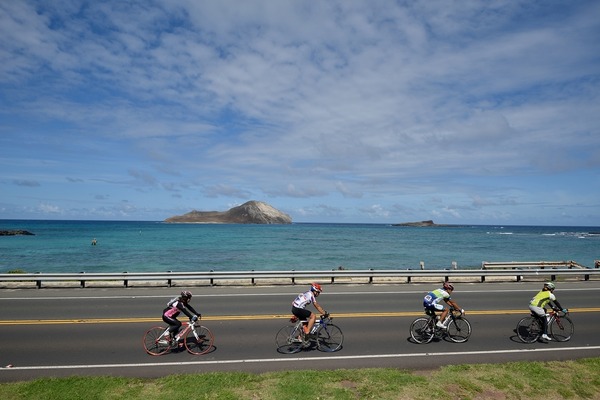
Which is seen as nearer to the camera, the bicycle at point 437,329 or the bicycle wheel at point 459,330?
the bicycle at point 437,329

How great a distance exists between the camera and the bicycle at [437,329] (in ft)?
38.0

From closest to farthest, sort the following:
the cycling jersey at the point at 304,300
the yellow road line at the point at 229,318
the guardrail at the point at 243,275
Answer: the cycling jersey at the point at 304,300 → the yellow road line at the point at 229,318 → the guardrail at the point at 243,275

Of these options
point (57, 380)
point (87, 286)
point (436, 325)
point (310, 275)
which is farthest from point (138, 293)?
point (436, 325)

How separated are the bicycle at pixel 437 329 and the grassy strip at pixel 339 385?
254 centimetres

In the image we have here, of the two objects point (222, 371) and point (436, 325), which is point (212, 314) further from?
point (436, 325)

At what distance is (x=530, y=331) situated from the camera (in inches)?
471

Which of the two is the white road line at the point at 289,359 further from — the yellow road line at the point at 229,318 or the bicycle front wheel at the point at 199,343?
the yellow road line at the point at 229,318

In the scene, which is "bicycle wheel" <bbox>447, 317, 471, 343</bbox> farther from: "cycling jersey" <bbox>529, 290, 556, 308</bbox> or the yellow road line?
the yellow road line

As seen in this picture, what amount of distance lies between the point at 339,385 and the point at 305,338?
273cm

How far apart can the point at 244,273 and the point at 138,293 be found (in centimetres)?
568

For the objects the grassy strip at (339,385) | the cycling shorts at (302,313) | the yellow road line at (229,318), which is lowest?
the grassy strip at (339,385)

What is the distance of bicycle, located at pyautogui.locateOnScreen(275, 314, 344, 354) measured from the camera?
1084cm

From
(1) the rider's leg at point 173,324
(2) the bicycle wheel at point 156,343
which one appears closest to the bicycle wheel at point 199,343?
(1) the rider's leg at point 173,324

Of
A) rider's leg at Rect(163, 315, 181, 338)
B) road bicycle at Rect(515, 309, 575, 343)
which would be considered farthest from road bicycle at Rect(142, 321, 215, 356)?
road bicycle at Rect(515, 309, 575, 343)
